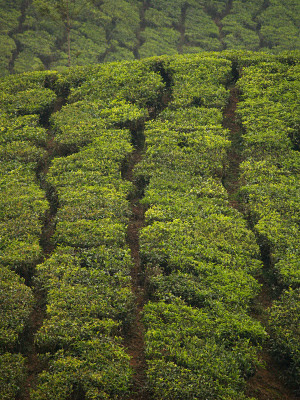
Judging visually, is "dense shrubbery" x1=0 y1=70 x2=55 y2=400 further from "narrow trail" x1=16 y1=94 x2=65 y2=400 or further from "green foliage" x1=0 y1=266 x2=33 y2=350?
"narrow trail" x1=16 y1=94 x2=65 y2=400

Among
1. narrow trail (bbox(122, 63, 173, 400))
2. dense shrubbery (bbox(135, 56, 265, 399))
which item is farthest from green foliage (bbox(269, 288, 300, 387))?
narrow trail (bbox(122, 63, 173, 400))

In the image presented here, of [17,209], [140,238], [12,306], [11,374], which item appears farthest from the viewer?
[17,209]

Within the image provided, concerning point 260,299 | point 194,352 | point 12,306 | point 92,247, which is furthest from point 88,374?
point 260,299

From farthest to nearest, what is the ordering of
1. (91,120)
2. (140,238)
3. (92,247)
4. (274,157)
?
(91,120) → (274,157) → (140,238) → (92,247)

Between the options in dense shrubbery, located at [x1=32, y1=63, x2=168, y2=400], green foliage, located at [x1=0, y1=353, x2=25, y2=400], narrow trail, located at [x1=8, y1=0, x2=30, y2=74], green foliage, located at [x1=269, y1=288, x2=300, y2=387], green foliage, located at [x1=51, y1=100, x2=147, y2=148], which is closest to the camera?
green foliage, located at [x1=0, y1=353, x2=25, y2=400]

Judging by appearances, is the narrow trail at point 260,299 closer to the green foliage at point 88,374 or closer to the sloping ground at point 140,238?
the sloping ground at point 140,238

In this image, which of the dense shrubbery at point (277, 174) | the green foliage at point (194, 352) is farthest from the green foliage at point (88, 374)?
the dense shrubbery at point (277, 174)

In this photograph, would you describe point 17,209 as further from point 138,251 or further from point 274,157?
point 274,157
